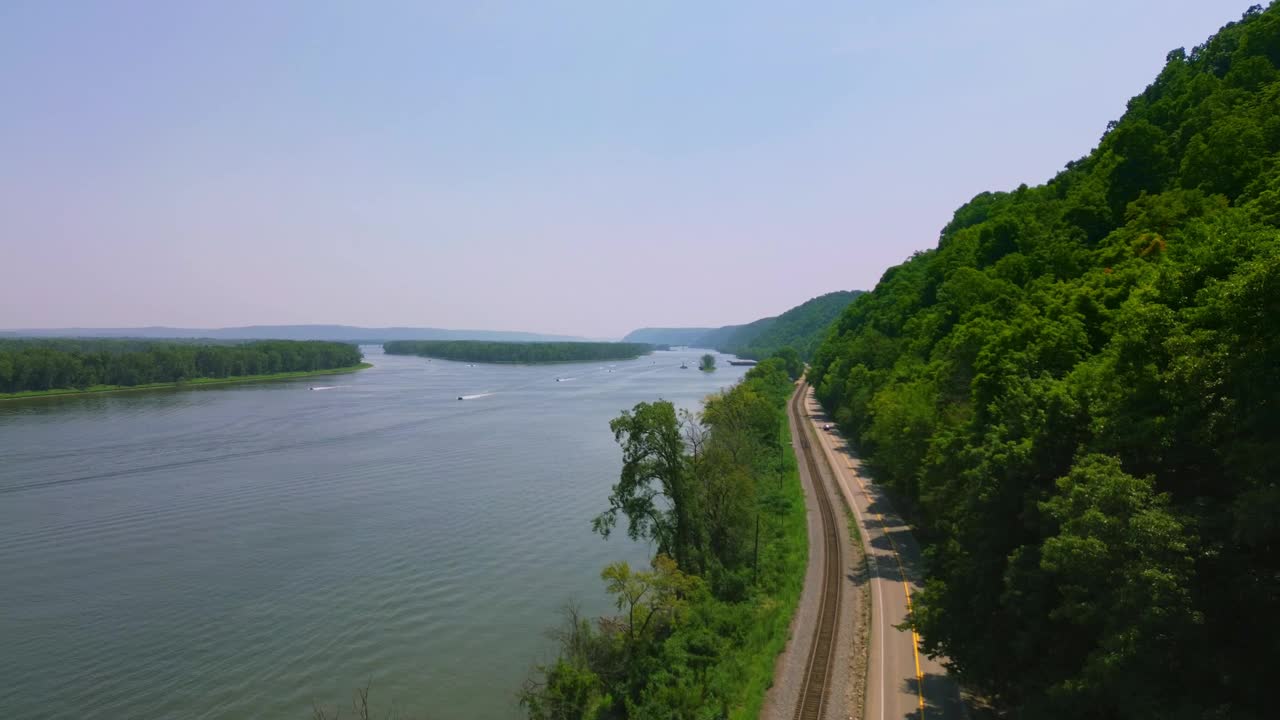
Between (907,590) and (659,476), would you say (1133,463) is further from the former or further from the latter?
(659,476)

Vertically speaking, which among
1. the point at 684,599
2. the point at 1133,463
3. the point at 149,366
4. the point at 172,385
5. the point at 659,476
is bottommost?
the point at 684,599

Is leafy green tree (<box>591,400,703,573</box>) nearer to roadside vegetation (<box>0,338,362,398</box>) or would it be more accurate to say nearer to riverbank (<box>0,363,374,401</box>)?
riverbank (<box>0,363,374,401</box>)

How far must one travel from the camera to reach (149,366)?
419 feet

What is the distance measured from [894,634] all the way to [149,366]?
148208mm

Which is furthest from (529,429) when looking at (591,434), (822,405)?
Answer: (822,405)

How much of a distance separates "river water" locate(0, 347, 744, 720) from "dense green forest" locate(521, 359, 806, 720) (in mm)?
3020

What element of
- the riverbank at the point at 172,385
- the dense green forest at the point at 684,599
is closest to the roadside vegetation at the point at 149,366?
the riverbank at the point at 172,385

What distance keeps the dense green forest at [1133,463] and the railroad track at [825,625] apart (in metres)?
3.92

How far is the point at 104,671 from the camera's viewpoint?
952 inches

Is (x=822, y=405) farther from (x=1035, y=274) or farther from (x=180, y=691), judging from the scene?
(x=180, y=691)

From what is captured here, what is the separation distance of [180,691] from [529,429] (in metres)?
56.0

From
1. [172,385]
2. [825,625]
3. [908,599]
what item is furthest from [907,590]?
[172,385]

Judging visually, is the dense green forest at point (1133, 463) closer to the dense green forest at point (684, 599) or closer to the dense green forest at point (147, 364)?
the dense green forest at point (684, 599)

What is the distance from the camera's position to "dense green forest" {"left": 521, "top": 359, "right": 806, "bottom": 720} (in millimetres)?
21453
